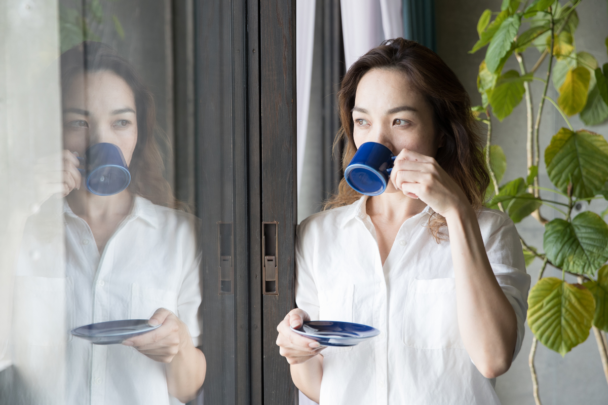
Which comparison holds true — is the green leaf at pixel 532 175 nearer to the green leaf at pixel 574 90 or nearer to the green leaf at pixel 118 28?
the green leaf at pixel 574 90

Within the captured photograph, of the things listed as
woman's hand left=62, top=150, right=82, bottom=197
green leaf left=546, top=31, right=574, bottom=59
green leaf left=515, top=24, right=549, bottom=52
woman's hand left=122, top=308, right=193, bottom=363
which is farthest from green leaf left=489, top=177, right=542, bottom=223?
woman's hand left=62, top=150, right=82, bottom=197

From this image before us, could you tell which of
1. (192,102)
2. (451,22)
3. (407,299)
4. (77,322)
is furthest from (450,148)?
(451,22)

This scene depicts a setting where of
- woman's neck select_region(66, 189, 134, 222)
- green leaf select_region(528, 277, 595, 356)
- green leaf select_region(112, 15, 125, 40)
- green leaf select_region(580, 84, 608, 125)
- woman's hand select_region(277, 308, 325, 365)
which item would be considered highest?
green leaf select_region(580, 84, 608, 125)

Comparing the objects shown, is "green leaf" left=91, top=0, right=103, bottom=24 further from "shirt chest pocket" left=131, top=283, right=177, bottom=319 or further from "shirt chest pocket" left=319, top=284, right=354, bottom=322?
"shirt chest pocket" left=319, top=284, right=354, bottom=322

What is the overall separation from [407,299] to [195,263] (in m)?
0.51

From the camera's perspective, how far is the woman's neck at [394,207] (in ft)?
3.77

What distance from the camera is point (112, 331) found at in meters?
0.47

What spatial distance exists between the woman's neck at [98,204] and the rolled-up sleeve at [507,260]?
31.6 inches

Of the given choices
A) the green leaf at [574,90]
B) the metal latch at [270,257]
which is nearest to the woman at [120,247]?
the metal latch at [270,257]

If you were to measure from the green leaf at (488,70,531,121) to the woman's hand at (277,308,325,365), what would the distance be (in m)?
1.47

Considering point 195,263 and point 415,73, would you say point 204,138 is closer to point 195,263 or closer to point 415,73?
point 195,263

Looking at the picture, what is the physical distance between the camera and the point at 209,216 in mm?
808

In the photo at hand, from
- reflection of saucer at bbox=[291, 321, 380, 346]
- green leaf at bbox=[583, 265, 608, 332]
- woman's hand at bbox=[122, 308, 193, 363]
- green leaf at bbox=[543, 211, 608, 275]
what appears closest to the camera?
woman's hand at bbox=[122, 308, 193, 363]

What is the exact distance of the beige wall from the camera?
2.31m
